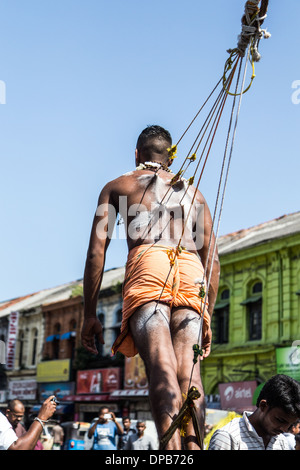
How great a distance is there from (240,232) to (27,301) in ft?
56.7

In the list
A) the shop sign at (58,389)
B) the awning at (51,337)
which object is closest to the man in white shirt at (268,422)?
the shop sign at (58,389)

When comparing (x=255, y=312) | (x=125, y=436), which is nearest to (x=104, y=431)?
(x=125, y=436)

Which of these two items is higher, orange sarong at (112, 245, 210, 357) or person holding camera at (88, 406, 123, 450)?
orange sarong at (112, 245, 210, 357)

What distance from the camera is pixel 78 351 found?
31.2 m

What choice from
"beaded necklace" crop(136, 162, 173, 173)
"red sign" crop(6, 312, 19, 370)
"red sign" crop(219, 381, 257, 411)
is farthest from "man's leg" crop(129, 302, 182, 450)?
"red sign" crop(6, 312, 19, 370)

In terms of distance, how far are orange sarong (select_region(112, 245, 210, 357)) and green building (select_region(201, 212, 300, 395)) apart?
18243mm

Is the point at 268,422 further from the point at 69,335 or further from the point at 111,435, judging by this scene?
the point at 69,335

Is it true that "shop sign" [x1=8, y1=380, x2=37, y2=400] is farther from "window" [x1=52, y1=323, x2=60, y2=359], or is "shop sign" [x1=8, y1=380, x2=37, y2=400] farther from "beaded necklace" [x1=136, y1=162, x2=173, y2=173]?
"beaded necklace" [x1=136, y1=162, x2=173, y2=173]

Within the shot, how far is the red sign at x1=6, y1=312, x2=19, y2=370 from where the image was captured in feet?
117

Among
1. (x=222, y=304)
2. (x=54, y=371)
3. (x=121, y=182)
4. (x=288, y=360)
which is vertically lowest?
(x=54, y=371)

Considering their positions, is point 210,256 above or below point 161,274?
above

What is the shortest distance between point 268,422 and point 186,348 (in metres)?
0.56

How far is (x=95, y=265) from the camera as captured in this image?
3.63 meters
